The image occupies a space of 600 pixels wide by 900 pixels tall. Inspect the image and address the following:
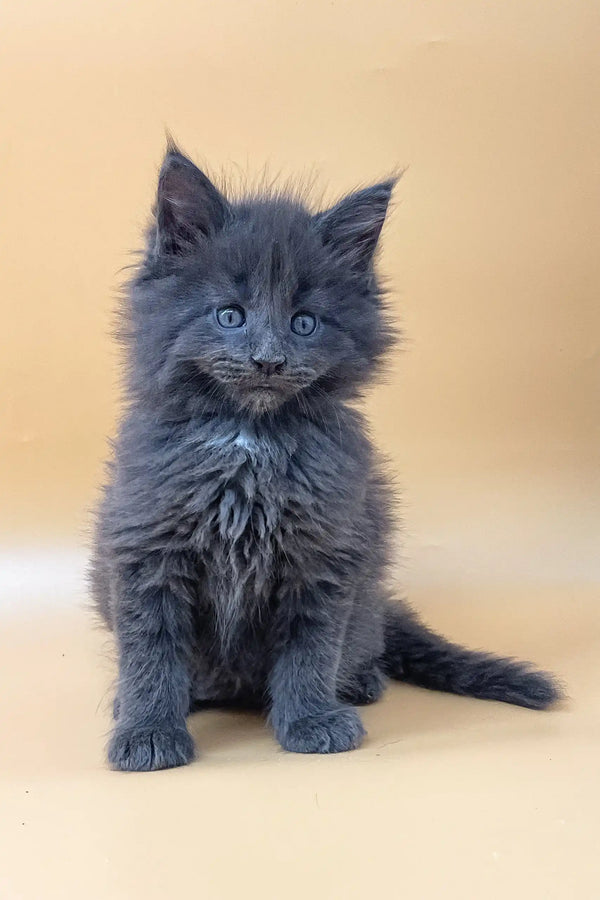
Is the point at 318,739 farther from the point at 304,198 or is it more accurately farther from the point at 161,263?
the point at 304,198

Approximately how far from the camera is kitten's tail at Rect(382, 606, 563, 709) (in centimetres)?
206

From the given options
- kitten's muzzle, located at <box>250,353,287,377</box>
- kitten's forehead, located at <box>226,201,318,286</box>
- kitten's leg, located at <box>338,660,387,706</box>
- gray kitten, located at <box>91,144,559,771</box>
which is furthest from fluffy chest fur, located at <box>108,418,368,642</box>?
kitten's leg, located at <box>338,660,387,706</box>

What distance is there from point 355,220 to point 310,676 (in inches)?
33.7

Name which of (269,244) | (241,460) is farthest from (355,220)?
(241,460)

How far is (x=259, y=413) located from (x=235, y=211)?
1.24 ft

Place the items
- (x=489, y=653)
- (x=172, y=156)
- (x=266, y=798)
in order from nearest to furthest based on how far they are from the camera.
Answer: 1. (x=266, y=798)
2. (x=172, y=156)
3. (x=489, y=653)

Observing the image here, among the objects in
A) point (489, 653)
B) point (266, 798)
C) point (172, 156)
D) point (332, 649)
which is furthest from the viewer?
point (489, 653)

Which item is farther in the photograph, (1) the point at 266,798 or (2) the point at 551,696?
(2) the point at 551,696

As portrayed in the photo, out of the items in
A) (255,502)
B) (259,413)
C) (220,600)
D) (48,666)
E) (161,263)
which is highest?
(161,263)

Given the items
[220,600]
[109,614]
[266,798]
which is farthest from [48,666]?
[266,798]

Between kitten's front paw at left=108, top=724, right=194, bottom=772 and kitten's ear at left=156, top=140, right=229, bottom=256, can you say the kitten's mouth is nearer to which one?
kitten's ear at left=156, top=140, right=229, bottom=256

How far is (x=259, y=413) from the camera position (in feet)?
5.90

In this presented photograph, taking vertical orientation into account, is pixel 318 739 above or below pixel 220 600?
below

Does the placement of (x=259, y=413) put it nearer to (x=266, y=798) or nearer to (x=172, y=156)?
(x=172, y=156)
